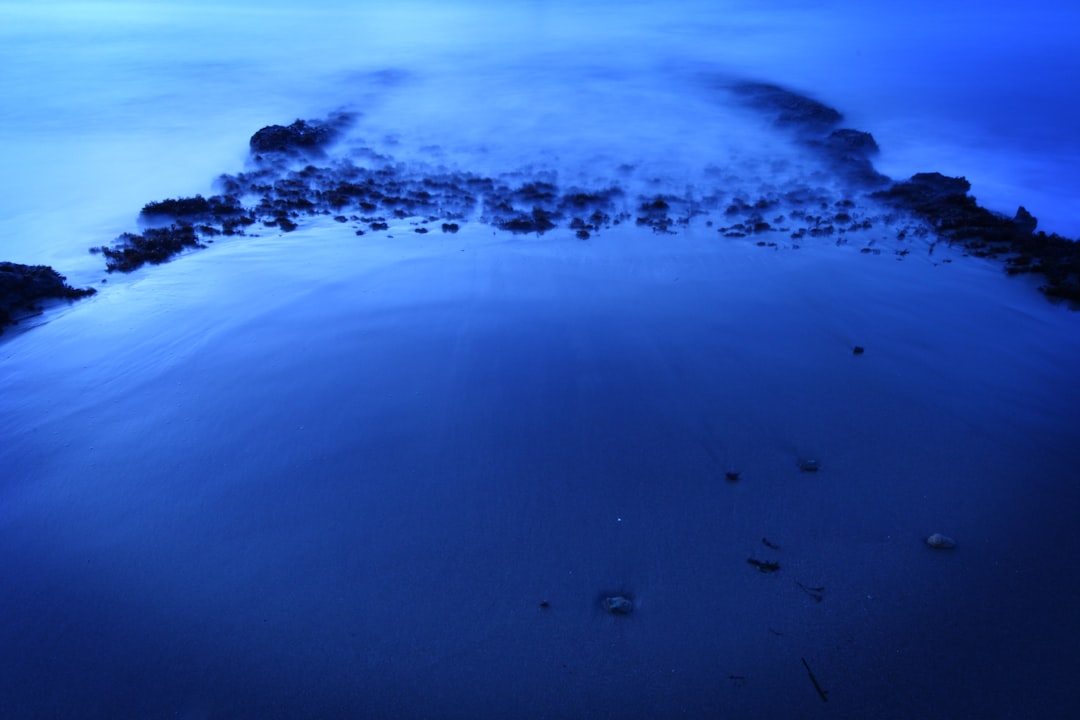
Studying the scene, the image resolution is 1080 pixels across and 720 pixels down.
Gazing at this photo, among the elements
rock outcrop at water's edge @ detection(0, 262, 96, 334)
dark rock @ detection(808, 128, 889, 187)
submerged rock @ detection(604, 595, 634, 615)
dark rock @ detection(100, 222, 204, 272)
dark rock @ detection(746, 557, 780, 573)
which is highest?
dark rock @ detection(808, 128, 889, 187)

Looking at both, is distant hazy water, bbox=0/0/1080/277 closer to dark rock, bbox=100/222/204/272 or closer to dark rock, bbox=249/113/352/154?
dark rock, bbox=100/222/204/272

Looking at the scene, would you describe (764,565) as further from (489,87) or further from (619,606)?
(489,87)

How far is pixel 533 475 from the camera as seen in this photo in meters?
4.53

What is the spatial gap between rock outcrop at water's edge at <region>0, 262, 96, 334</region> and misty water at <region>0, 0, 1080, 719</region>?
0.35 metres

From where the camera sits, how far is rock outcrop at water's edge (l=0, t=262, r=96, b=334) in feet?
21.8

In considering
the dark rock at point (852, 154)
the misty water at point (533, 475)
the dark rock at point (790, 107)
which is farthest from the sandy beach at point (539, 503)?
the dark rock at point (790, 107)

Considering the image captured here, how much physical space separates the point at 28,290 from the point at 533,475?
6.93 meters

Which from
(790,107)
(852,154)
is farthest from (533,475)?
(790,107)

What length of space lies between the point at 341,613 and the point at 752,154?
40.7 ft

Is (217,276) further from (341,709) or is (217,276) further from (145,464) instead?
(341,709)

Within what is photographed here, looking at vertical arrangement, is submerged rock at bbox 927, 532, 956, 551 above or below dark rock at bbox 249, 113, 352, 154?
below

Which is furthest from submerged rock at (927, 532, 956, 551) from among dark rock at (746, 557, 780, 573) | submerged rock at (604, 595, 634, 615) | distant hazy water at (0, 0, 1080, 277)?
distant hazy water at (0, 0, 1080, 277)

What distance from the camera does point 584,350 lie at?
5.95 meters

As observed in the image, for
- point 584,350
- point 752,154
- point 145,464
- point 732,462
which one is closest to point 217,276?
point 145,464
